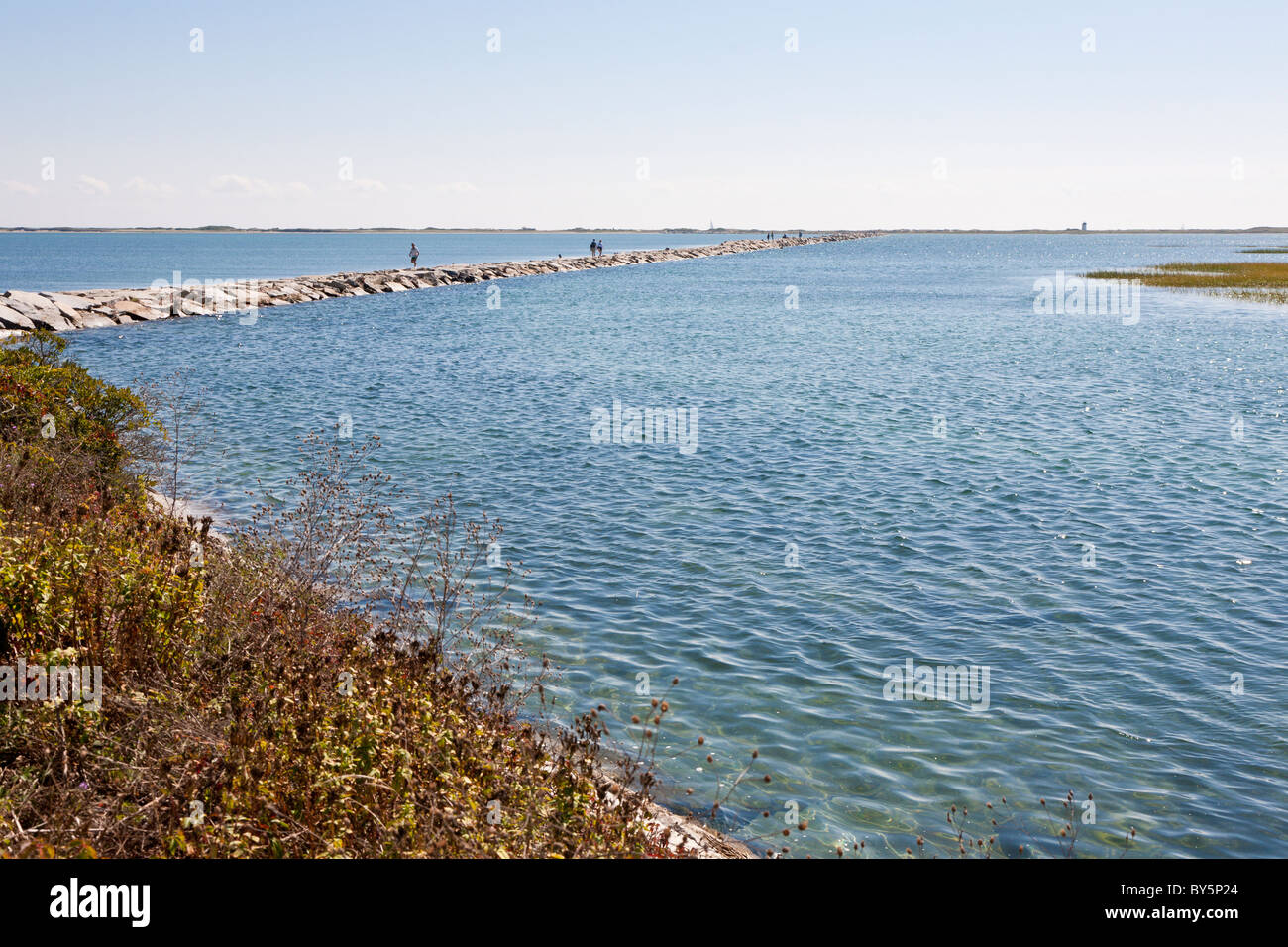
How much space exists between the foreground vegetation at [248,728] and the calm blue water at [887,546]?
2.31 meters

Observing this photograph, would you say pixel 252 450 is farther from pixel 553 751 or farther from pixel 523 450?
pixel 553 751

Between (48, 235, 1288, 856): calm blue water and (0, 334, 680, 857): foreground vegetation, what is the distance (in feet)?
7.58

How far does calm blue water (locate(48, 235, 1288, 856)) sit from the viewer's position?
A: 962 cm

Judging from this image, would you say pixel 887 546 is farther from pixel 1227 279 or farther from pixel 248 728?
pixel 1227 279

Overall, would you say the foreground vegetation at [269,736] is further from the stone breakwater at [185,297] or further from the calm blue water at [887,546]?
the stone breakwater at [185,297]

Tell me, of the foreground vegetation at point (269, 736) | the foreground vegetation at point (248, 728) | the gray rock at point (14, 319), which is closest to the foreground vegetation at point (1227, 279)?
the foreground vegetation at point (269, 736)

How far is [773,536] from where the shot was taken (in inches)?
652

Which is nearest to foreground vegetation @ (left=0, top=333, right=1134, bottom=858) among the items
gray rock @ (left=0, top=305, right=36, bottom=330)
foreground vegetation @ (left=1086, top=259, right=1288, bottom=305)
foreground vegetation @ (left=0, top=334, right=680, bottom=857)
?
foreground vegetation @ (left=0, top=334, right=680, bottom=857)

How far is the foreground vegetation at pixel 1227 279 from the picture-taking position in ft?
238

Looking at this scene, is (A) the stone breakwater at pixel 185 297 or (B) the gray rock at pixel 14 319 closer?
(B) the gray rock at pixel 14 319

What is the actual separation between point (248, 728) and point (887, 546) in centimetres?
1148

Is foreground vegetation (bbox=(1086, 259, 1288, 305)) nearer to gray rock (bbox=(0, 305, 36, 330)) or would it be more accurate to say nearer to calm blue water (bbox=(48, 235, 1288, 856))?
calm blue water (bbox=(48, 235, 1288, 856))

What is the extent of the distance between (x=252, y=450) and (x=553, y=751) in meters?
16.3
